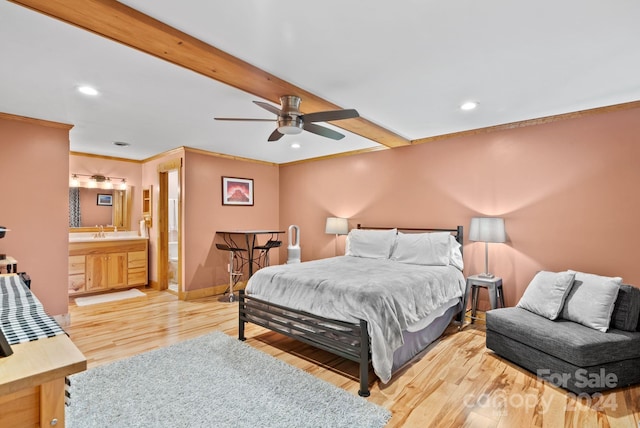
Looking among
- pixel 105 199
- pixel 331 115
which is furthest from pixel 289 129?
pixel 105 199

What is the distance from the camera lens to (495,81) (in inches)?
103

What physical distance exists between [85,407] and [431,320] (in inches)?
115

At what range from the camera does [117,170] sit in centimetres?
579

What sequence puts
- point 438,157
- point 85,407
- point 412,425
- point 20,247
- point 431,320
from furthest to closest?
point 438,157, point 20,247, point 431,320, point 85,407, point 412,425

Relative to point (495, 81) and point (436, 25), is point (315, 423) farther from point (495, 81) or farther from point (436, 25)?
point (495, 81)

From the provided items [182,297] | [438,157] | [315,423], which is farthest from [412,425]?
[182,297]

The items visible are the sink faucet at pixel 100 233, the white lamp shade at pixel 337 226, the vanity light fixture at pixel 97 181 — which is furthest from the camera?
the sink faucet at pixel 100 233

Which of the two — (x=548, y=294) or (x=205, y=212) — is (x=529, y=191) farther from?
(x=205, y=212)

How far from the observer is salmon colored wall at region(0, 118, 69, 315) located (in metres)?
3.42

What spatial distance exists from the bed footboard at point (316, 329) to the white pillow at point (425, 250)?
64.9 inches

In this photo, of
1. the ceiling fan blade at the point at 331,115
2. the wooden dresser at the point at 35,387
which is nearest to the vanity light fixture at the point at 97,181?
the ceiling fan blade at the point at 331,115

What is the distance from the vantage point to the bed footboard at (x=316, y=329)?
96.3 inches

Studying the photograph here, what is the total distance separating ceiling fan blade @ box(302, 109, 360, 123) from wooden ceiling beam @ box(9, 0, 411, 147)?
0.82 feet

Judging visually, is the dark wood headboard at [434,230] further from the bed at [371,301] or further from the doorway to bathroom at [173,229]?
the doorway to bathroom at [173,229]
